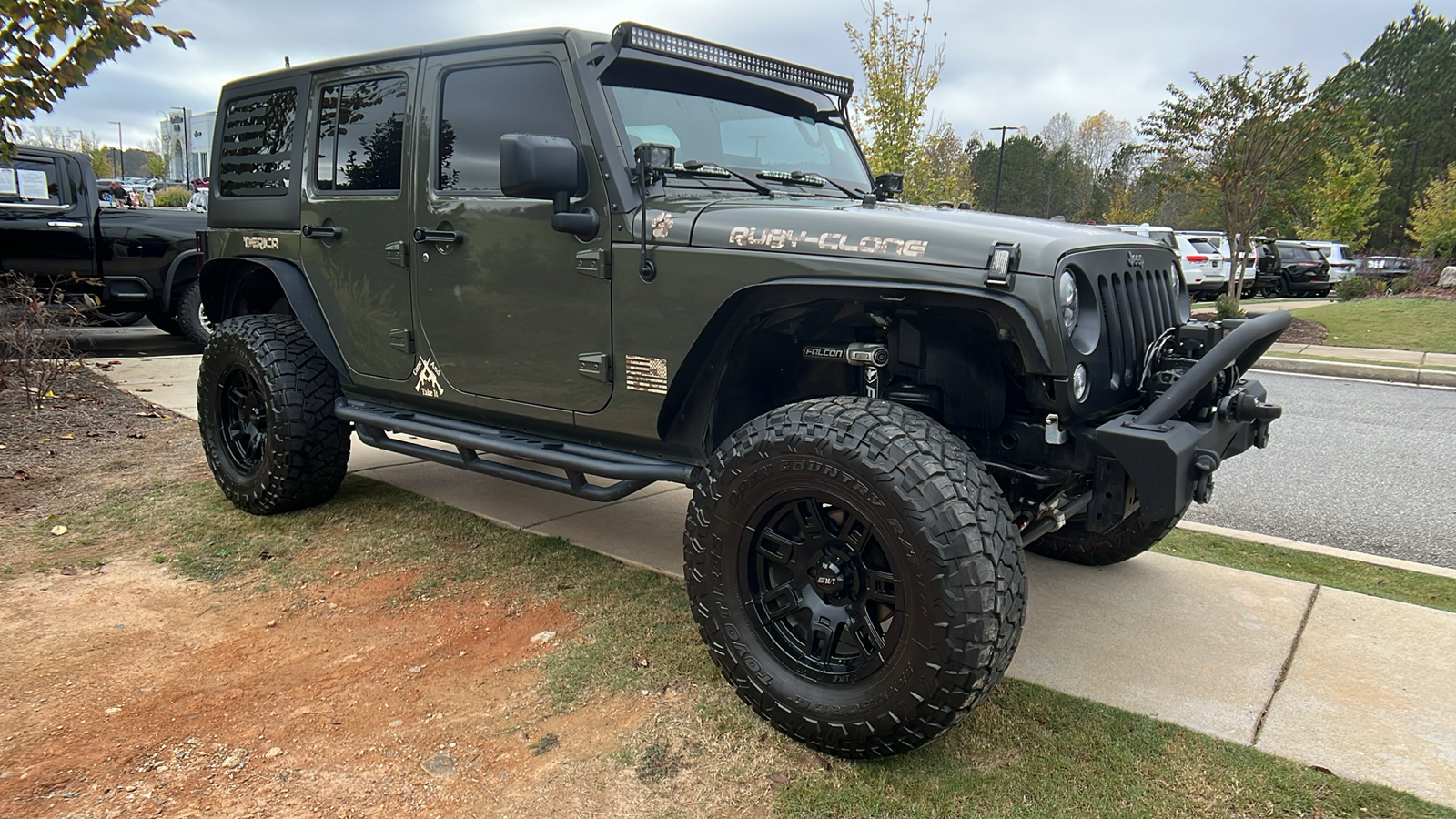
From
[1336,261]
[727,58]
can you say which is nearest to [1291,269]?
[1336,261]

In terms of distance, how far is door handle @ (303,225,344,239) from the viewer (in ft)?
13.7

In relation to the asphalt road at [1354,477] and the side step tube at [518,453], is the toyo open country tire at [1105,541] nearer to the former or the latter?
Answer: the asphalt road at [1354,477]

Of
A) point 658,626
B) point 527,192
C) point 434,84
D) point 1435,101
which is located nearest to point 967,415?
point 658,626

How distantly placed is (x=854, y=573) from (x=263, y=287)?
3933mm

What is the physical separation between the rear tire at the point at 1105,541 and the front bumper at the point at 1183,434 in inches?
36.0

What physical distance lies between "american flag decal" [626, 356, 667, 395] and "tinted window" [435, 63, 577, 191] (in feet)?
2.72

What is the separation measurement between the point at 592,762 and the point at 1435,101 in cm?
5275

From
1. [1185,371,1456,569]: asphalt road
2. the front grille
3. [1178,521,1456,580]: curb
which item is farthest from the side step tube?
[1185,371,1456,569]: asphalt road

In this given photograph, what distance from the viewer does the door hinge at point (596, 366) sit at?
324 cm

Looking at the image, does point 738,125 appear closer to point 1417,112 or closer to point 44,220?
point 44,220

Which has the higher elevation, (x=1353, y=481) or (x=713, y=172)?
(x=713, y=172)

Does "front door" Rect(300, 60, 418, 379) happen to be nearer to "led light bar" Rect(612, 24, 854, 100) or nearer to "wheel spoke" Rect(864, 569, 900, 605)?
"led light bar" Rect(612, 24, 854, 100)

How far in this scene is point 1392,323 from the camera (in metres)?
14.5

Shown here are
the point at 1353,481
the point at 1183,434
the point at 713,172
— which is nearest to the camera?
the point at 1183,434
